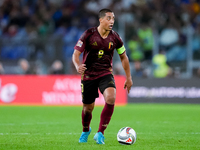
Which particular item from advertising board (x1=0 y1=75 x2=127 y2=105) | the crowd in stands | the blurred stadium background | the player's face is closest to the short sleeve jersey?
the player's face

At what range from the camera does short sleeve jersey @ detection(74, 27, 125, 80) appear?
6559mm

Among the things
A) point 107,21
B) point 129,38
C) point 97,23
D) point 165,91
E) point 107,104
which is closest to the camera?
point 107,104

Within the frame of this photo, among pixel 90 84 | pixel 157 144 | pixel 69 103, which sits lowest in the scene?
pixel 69 103

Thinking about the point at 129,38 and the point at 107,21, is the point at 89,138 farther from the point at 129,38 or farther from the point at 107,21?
the point at 129,38

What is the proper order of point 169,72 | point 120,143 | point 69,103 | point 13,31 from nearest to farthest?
point 120,143
point 69,103
point 169,72
point 13,31

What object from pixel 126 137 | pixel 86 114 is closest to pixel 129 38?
pixel 86 114

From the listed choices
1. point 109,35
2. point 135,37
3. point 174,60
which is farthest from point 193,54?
point 109,35

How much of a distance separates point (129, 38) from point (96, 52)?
39.9ft

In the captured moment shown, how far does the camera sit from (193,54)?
17875mm

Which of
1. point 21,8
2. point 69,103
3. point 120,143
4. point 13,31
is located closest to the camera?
point 120,143

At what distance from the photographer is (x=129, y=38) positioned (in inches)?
733

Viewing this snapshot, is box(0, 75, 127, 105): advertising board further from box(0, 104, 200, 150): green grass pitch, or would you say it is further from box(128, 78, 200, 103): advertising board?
box(0, 104, 200, 150): green grass pitch

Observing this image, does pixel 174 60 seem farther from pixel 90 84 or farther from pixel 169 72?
pixel 90 84

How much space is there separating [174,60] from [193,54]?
36.3 inches
